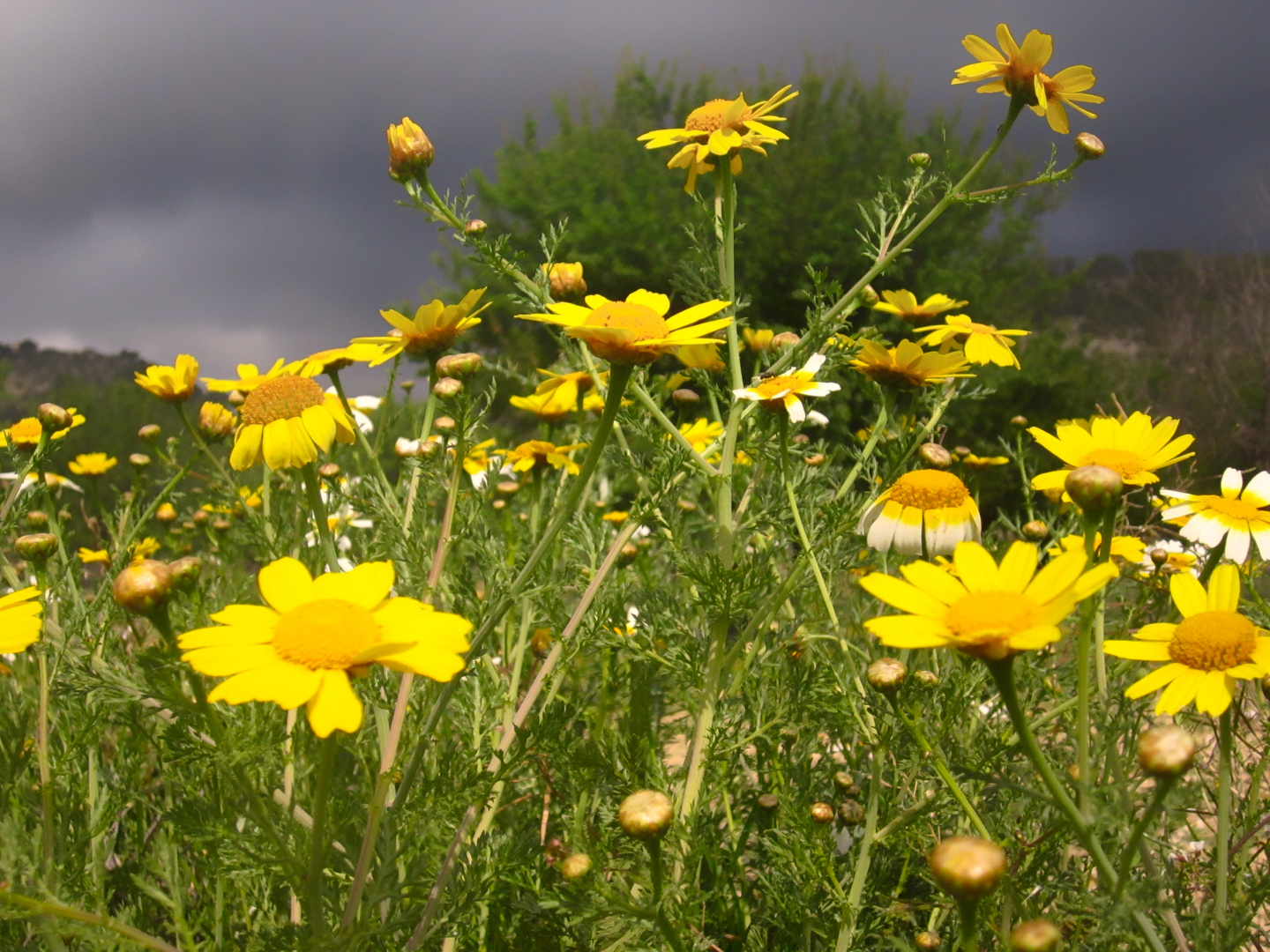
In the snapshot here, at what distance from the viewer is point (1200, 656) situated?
940mm

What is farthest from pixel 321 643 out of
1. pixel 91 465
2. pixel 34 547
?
pixel 91 465

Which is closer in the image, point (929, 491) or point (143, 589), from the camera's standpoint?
point (143, 589)

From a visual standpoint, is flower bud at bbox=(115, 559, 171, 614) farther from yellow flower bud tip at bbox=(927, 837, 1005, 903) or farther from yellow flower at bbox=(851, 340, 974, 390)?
yellow flower at bbox=(851, 340, 974, 390)

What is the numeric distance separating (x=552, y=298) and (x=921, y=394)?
2.58 feet

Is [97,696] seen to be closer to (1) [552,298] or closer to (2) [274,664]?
(2) [274,664]

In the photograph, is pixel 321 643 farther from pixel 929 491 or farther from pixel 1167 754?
pixel 929 491

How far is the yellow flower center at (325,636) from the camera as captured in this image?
2.54 ft

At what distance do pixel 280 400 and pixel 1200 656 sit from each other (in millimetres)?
1286

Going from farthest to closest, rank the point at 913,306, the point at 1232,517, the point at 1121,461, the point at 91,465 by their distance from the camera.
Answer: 1. the point at 91,465
2. the point at 913,306
3. the point at 1232,517
4. the point at 1121,461

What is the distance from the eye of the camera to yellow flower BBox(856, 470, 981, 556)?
132 centimetres

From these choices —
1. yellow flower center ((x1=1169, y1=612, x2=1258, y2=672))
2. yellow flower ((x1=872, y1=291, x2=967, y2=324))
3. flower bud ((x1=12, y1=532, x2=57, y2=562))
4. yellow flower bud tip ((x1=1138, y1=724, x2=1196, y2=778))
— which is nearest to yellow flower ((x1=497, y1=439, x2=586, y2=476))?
yellow flower ((x1=872, y1=291, x2=967, y2=324))

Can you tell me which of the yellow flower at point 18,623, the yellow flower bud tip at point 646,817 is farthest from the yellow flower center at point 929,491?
the yellow flower at point 18,623

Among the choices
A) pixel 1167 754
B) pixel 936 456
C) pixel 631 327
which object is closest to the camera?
pixel 1167 754

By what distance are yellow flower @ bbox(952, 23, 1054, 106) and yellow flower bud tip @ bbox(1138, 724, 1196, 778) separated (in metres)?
1.32
